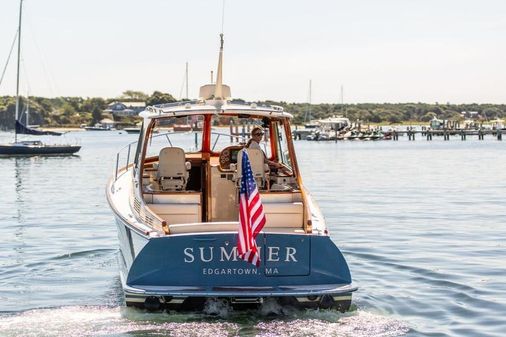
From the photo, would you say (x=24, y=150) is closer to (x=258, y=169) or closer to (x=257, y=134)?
(x=257, y=134)

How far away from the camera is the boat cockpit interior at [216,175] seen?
13.4m

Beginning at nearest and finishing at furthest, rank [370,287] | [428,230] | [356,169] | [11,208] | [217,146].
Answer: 1. [370,287]
2. [217,146]
3. [428,230]
4. [11,208]
5. [356,169]

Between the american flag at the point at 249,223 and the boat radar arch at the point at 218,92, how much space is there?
307 centimetres

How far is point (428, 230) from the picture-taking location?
23734 millimetres

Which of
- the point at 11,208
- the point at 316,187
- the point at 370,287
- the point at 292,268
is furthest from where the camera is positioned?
the point at 316,187

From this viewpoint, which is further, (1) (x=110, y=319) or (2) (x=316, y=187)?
(2) (x=316, y=187)

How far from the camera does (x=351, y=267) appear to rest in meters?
17.2

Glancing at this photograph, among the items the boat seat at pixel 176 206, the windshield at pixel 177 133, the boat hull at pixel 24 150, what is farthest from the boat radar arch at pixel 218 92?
the boat hull at pixel 24 150

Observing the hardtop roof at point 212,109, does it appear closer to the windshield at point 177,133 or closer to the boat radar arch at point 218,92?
the boat radar arch at point 218,92

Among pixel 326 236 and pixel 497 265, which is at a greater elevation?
pixel 326 236

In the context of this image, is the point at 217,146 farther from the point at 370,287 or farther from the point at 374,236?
the point at 374,236

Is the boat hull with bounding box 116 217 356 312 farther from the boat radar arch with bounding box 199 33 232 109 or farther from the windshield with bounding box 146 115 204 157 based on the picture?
the windshield with bounding box 146 115 204 157

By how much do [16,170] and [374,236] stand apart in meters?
38.8

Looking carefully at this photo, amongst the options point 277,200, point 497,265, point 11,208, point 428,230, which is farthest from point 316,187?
point 277,200
